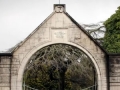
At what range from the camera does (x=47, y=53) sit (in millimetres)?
24250

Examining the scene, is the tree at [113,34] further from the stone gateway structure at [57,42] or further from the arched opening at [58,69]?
the stone gateway structure at [57,42]

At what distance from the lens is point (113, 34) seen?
2681cm

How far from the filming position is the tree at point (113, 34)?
26.5m

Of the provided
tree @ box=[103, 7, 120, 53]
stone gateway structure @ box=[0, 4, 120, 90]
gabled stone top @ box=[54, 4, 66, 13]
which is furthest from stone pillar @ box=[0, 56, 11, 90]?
tree @ box=[103, 7, 120, 53]

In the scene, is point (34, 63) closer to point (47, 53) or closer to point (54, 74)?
point (47, 53)

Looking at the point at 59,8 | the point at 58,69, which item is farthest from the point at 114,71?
the point at 58,69

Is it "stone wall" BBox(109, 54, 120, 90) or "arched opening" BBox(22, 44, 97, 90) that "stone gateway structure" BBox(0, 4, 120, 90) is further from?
"arched opening" BBox(22, 44, 97, 90)

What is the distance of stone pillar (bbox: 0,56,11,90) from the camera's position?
1331 centimetres

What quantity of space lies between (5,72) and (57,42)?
203cm

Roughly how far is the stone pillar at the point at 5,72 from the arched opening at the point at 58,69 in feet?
31.2

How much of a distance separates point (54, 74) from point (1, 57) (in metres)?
13.6

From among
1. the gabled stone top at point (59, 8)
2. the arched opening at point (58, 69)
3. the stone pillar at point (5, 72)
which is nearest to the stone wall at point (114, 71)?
the gabled stone top at point (59, 8)

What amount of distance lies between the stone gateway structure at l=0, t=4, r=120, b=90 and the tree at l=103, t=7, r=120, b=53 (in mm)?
12928

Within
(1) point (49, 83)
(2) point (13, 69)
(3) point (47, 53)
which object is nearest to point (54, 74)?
(1) point (49, 83)
